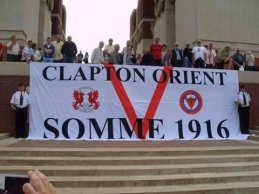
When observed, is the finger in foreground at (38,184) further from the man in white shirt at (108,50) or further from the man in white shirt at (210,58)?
the man in white shirt at (210,58)

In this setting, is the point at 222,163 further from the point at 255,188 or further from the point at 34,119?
the point at 34,119

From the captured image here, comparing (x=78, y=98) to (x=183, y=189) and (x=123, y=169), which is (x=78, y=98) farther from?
(x=183, y=189)

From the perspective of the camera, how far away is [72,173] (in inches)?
282

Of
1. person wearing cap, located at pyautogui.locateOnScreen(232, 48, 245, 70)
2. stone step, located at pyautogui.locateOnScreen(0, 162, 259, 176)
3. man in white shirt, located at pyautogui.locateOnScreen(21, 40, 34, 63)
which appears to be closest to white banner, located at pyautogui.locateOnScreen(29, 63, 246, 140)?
man in white shirt, located at pyautogui.locateOnScreen(21, 40, 34, 63)

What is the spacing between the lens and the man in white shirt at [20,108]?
11.0 metres

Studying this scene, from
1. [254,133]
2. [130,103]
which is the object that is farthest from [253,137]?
[130,103]

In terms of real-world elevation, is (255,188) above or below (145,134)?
below

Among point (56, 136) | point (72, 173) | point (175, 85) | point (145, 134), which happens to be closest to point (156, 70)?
point (175, 85)

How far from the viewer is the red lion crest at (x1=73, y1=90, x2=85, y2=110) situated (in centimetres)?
1117

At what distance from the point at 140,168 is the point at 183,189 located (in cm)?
109

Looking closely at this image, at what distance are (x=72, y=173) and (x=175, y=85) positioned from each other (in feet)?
18.6

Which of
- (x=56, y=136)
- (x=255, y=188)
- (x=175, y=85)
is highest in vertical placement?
(x=175, y=85)

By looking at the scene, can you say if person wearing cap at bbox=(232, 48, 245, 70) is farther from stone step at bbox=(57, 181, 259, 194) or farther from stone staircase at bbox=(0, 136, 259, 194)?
stone step at bbox=(57, 181, 259, 194)

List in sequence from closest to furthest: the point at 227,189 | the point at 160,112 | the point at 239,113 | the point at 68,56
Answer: the point at 227,189 < the point at 160,112 < the point at 239,113 < the point at 68,56
